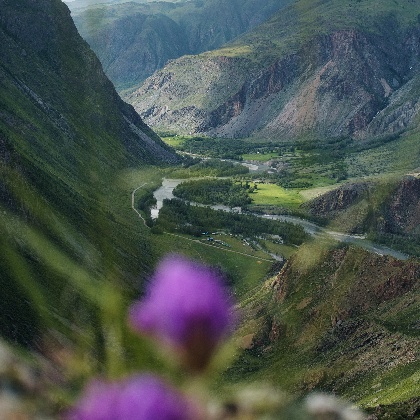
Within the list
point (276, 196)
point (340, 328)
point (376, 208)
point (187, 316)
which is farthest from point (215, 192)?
point (187, 316)

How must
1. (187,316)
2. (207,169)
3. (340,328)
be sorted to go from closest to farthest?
(187,316) < (340,328) < (207,169)

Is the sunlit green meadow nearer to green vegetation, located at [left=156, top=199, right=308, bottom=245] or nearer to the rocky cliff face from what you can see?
the rocky cliff face

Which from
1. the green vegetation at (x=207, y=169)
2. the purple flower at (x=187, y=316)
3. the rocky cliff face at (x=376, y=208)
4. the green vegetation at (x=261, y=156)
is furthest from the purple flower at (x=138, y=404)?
the green vegetation at (x=261, y=156)

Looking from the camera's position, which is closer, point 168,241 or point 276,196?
point 168,241

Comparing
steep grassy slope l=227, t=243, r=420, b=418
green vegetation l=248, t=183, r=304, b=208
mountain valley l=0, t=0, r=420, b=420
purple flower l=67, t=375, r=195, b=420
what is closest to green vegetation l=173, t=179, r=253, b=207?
mountain valley l=0, t=0, r=420, b=420

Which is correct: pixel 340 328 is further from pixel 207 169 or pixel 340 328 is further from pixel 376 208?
pixel 207 169

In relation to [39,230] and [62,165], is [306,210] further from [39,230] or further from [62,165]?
[39,230]
